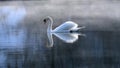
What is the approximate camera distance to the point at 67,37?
27.9 feet

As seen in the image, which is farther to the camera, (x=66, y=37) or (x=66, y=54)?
(x=66, y=37)

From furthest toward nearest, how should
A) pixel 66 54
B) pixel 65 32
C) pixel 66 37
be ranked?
pixel 65 32 → pixel 66 37 → pixel 66 54

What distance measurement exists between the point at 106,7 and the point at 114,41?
5.22m

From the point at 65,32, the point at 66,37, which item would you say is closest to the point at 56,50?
the point at 66,37

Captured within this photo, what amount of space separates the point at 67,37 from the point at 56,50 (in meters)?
1.38

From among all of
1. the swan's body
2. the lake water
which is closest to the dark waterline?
the lake water

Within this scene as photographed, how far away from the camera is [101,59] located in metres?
6.50

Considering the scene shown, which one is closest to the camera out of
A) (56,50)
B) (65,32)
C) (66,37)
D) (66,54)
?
(66,54)

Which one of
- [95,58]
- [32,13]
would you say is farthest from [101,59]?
[32,13]

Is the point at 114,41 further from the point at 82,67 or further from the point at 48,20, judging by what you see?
the point at 48,20

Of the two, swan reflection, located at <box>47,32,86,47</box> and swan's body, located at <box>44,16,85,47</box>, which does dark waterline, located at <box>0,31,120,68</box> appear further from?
swan's body, located at <box>44,16,85,47</box>

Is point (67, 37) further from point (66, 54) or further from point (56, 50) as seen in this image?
point (66, 54)

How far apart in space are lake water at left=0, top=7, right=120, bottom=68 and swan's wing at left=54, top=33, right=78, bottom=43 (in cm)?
5

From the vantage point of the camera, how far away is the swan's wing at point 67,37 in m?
8.01
